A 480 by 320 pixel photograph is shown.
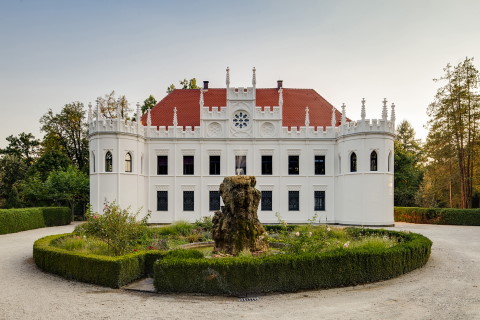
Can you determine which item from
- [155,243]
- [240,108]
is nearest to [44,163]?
[240,108]

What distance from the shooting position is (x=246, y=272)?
34.0 ft

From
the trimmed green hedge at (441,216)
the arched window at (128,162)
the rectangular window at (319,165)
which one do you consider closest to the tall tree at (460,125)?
the trimmed green hedge at (441,216)

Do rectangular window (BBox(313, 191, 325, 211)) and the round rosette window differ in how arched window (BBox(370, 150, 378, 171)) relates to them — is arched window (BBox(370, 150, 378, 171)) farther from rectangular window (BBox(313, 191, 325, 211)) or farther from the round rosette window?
the round rosette window

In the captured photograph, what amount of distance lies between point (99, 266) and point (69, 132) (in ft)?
134

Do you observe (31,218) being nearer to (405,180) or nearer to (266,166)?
(266,166)

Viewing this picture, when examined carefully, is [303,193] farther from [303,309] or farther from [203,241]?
[303,309]

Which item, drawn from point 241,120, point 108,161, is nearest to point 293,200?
point 241,120

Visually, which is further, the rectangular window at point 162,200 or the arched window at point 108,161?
the rectangular window at point 162,200

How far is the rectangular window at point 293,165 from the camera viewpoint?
32.7 meters

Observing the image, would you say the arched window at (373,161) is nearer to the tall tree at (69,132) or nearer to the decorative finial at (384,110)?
the decorative finial at (384,110)

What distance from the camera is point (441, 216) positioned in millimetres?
31531

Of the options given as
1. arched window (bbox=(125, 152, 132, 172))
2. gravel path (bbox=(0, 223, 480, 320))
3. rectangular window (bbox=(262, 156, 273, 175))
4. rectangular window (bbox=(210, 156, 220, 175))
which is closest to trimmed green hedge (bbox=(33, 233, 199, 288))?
gravel path (bbox=(0, 223, 480, 320))

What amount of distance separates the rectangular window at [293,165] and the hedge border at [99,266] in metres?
21.7

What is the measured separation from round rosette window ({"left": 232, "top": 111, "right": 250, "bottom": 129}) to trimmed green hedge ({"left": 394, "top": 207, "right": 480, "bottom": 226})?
17778 millimetres
